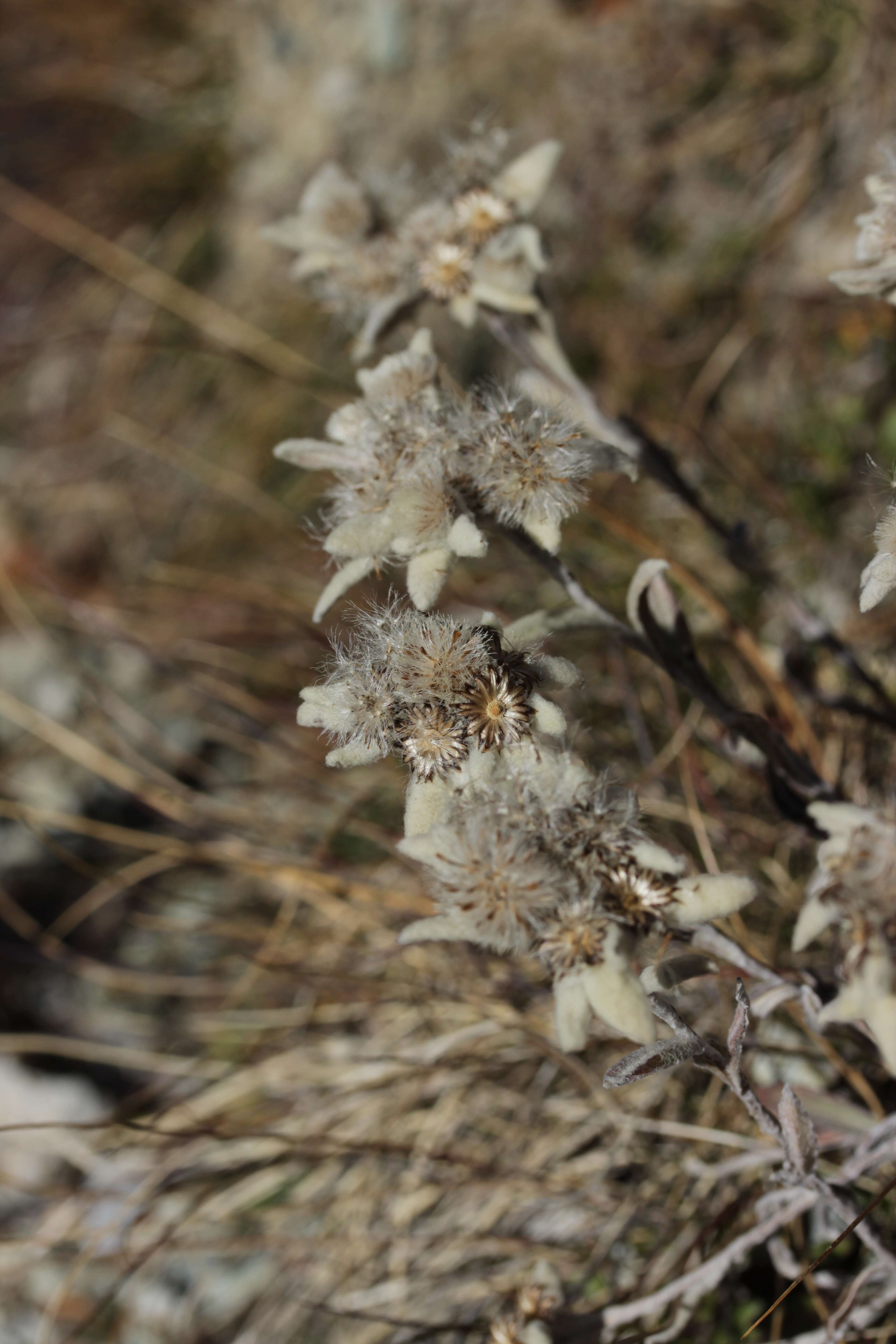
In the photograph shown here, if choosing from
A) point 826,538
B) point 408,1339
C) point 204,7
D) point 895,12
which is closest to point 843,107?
point 895,12

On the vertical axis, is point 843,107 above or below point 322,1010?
above

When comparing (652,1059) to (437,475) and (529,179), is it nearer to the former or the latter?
(437,475)

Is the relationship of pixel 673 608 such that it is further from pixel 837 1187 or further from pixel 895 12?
pixel 895 12

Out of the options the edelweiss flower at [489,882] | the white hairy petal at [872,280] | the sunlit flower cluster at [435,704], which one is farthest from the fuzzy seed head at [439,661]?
the white hairy petal at [872,280]

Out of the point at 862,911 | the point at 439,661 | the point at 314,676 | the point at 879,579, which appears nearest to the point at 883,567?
the point at 879,579

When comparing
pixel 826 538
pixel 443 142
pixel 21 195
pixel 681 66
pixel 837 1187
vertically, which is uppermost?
pixel 21 195

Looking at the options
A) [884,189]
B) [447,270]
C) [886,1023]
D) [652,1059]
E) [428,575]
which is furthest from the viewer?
[447,270]
